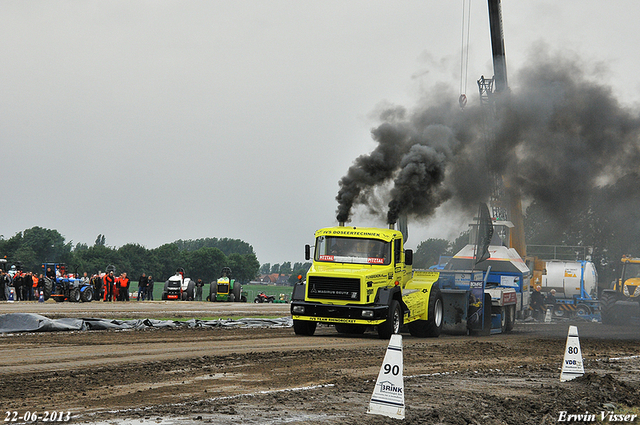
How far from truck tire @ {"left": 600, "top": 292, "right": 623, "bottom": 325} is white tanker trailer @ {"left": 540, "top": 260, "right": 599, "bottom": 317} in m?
7.97

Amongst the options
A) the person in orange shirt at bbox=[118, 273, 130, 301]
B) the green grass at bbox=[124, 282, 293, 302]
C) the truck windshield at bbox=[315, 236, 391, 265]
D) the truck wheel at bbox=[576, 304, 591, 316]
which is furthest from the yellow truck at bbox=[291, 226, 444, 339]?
the green grass at bbox=[124, 282, 293, 302]

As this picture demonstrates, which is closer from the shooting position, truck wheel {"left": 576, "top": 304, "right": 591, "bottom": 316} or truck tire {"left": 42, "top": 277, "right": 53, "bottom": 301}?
truck wheel {"left": 576, "top": 304, "right": 591, "bottom": 316}

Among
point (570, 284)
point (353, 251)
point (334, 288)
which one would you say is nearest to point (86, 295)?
point (353, 251)

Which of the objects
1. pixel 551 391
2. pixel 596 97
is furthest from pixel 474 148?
pixel 551 391

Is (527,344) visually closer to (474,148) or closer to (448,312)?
(448,312)

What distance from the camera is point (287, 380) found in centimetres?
1154

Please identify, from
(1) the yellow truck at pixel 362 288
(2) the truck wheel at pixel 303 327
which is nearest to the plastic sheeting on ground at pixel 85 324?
(2) the truck wheel at pixel 303 327

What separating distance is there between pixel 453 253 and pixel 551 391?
1846cm

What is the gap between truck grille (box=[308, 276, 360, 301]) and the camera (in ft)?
63.5

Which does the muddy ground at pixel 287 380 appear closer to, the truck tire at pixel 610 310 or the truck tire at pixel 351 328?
the truck tire at pixel 351 328

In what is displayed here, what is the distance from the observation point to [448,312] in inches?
907

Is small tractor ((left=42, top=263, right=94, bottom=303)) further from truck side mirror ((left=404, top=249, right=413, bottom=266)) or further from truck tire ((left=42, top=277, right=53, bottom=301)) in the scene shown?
truck side mirror ((left=404, top=249, right=413, bottom=266))

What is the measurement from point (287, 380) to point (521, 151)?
2032 cm

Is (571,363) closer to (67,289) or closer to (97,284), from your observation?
(67,289)
